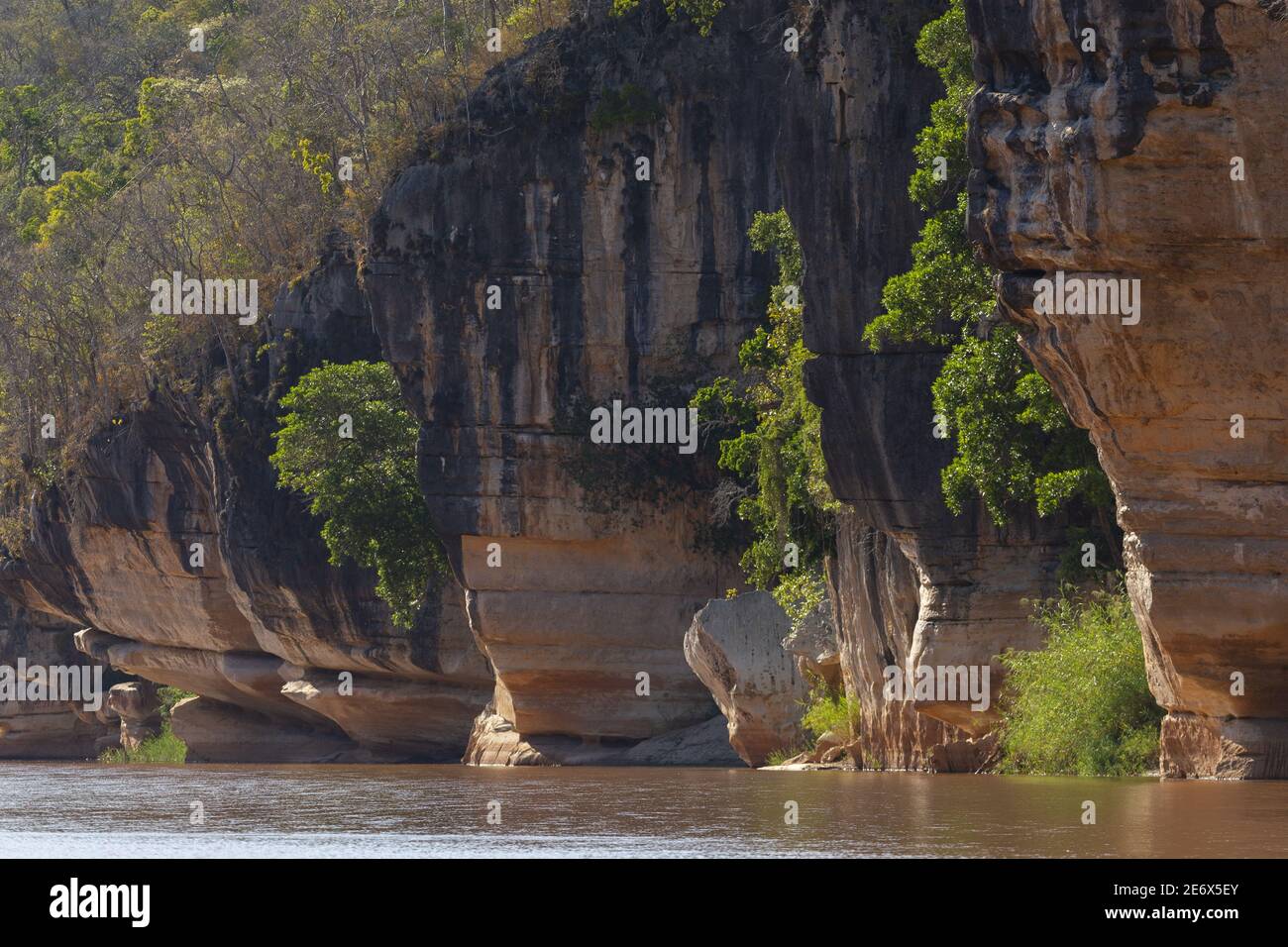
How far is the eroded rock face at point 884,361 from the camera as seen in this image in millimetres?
25844

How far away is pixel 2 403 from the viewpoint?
54.3 meters

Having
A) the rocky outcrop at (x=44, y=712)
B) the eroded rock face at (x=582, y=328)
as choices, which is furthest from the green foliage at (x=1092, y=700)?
the rocky outcrop at (x=44, y=712)

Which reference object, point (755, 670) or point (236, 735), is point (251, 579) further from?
point (755, 670)

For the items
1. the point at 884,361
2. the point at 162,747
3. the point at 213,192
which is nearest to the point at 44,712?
the point at 162,747

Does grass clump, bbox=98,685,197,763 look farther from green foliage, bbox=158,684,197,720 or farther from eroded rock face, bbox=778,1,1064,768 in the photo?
eroded rock face, bbox=778,1,1064,768

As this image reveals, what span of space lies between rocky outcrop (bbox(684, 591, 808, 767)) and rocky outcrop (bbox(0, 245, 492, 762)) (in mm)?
10990

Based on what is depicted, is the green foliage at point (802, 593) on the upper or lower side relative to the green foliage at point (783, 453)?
lower

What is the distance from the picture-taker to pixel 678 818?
19.5 m

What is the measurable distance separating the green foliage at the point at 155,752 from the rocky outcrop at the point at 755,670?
22.7 metres

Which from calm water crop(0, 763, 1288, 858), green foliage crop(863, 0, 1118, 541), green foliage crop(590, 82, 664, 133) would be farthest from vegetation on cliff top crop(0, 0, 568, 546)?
calm water crop(0, 763, 1288, 858)

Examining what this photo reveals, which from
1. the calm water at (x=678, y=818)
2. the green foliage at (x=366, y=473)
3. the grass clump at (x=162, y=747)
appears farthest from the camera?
the grass clump at (x=162, y=747)

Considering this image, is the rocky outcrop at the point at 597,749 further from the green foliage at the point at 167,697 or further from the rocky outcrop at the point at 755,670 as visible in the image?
the green foliage at the point at 167,697
